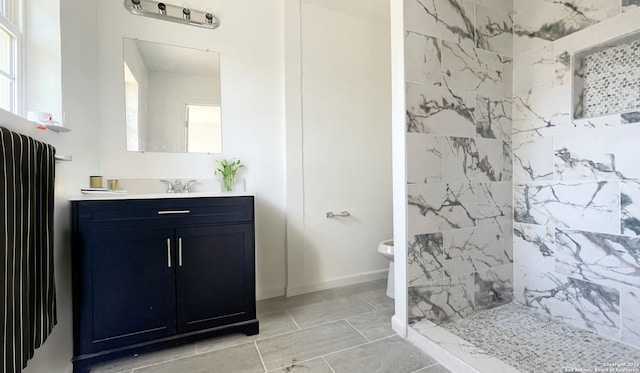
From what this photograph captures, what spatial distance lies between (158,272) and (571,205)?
273 centimetres

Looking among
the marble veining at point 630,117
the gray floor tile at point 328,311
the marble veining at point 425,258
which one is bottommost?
the gray floor tile at point 328,311

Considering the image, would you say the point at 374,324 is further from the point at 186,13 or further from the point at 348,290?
the point at 186,13

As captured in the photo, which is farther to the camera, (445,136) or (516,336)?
(445,136)

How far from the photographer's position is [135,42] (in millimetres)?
2158

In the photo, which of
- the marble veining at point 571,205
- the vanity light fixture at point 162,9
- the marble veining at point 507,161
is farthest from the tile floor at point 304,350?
the vanity light fixture at point 162,9

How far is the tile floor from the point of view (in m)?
1.57

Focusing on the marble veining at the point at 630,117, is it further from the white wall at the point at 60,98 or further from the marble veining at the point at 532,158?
the white wall at the point at 60,98

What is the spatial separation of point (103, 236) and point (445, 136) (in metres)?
2.26

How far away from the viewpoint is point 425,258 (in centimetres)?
192

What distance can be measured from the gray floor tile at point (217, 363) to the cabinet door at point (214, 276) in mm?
181

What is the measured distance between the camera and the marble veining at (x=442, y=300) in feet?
6.20

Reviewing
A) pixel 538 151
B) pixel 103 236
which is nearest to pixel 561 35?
pixel 538 151

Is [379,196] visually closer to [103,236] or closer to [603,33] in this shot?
[603,33]

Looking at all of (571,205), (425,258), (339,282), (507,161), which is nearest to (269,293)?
(339,282)
